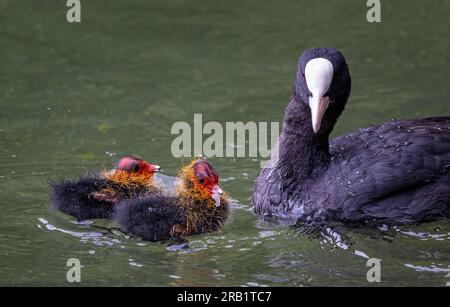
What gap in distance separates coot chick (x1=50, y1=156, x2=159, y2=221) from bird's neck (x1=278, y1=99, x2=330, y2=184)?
0.94 meters

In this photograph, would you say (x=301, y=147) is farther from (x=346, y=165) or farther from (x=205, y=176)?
(x=205, y=176)

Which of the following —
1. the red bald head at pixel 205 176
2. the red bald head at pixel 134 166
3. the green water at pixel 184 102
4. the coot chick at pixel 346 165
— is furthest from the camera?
the red bald head at pixel 134 166

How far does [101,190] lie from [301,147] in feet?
4.60

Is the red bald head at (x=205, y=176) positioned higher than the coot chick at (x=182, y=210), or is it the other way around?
the red bald head at (x=205, y=176)

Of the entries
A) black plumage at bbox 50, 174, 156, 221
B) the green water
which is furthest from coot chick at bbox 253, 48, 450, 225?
black plumage at bbox 50, 174, 156, 221

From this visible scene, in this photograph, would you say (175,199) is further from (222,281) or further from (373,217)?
(373,217)

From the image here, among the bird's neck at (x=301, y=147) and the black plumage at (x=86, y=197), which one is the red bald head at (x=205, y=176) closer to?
the black plumage at (x=86, y=197)

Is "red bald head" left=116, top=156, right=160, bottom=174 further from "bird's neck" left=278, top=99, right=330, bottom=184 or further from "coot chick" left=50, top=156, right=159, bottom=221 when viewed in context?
"bird's neck" left=278, top=99, right=330, bottom=184

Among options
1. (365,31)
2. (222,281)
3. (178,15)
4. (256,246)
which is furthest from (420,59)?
(222,281)

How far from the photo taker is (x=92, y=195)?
6648mm

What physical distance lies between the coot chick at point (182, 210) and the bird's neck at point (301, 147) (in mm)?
608

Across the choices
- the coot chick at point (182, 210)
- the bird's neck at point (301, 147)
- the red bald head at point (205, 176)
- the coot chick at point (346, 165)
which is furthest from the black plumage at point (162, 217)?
the bird's neck at point (301, 147)

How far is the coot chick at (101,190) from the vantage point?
6.66m

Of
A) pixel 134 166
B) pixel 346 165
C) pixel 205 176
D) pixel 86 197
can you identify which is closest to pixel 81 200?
pixel 86 197
